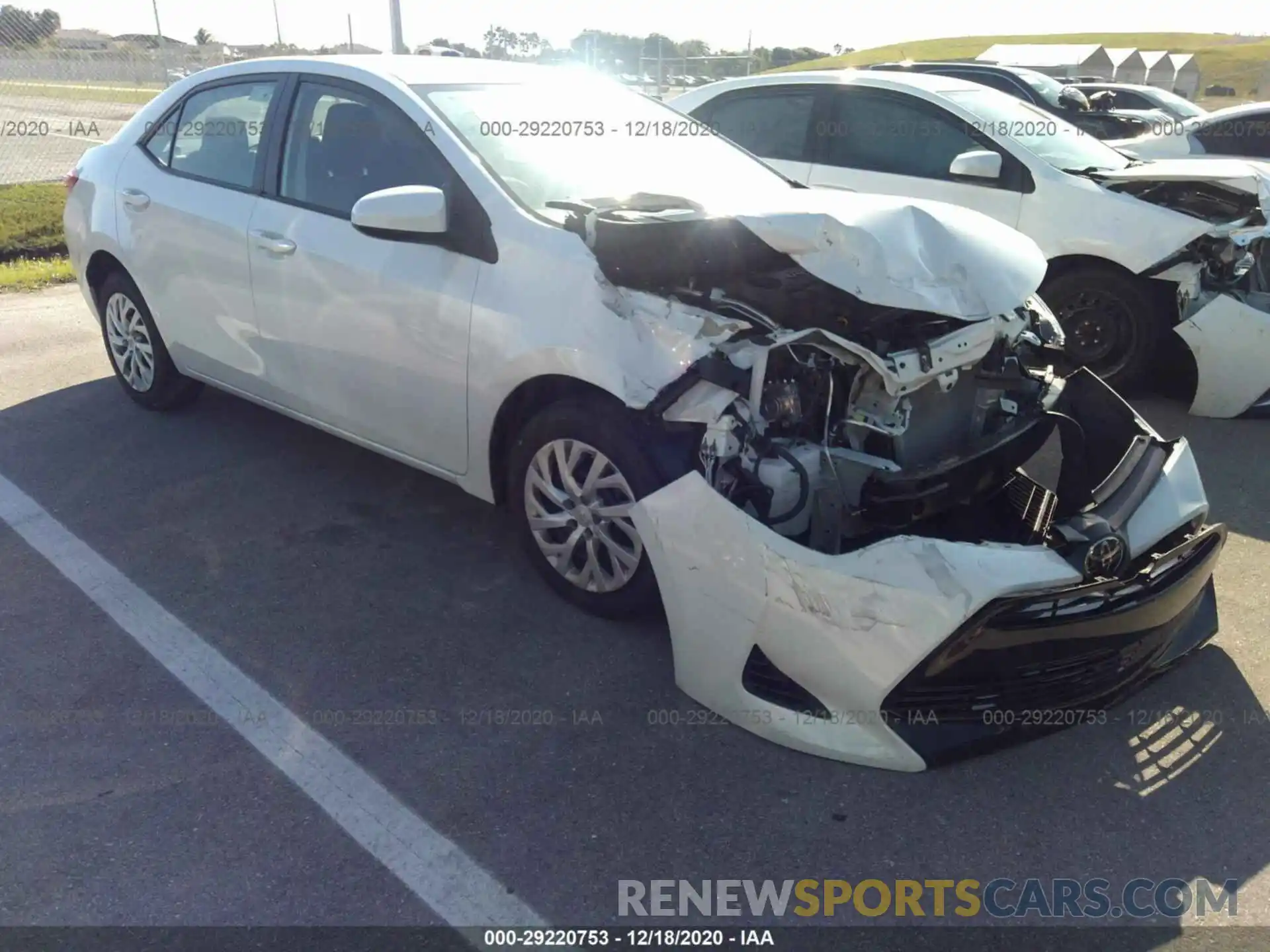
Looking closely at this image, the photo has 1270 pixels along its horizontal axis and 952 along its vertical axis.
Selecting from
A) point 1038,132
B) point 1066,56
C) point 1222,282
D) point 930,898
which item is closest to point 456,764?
point 930,898

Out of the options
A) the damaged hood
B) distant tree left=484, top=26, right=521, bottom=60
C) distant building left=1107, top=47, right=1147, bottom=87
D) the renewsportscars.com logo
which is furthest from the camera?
distant building left=1107, top=47, right=1147, bottom=87

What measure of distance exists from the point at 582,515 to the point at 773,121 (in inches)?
177

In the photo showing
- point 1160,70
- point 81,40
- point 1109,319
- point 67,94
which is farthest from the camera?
point 1160,70

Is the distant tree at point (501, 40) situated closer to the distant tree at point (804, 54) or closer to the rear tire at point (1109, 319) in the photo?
the rear tire at point (1109, 319)

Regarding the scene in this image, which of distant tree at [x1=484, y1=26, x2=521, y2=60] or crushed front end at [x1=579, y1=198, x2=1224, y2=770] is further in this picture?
distant tree at [x1=484, y1=26, x2=521, y2=60]

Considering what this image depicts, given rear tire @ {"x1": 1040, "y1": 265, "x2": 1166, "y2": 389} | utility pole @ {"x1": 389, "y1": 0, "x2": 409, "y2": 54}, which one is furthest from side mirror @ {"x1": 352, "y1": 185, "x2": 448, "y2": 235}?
utility pole @ {"x1": 389, "y1": 0, "x2": 409, "y2": 54}

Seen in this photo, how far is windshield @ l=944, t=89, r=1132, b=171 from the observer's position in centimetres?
620

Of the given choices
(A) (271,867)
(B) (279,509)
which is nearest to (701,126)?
(B) (279,509)

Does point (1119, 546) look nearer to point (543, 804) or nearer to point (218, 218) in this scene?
point (543, 804)

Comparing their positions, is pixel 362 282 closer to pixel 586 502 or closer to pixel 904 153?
pixel 586 502

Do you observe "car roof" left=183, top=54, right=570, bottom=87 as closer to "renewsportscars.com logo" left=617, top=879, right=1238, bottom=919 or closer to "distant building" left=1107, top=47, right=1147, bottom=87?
"renewsportscars.com logo" left=617, top=879, right=1238, bottom=919

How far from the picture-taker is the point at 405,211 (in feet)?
11.2

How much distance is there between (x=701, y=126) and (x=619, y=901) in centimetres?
347

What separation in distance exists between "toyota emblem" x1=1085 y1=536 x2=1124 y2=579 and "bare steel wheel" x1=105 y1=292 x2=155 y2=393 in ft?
14.9
